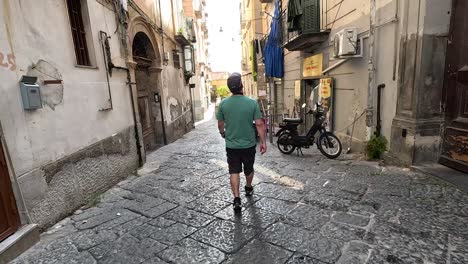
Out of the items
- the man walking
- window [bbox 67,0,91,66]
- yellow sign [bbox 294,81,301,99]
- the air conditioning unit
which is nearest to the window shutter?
the air conditioning unit

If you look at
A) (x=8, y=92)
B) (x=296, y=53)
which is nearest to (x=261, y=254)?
(x=8, y=92)

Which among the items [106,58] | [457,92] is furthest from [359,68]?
[106,58]

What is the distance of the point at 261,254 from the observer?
2.42 meters

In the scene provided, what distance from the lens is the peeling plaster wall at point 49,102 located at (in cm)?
278

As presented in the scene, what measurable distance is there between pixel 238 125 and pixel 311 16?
17.1ft

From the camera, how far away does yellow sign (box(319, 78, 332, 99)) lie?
22.7 ft

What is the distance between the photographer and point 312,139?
6.25m

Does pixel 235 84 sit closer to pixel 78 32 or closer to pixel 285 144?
pixel 78 32

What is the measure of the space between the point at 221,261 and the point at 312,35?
6.43 m

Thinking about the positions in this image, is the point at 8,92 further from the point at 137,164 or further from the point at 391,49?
the point at 391,49

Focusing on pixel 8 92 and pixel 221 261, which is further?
pixel 8 92

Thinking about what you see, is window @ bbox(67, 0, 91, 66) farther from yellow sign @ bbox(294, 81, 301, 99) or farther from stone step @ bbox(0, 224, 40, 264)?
yellow sign @ bbox(294, 81, 301, 99)

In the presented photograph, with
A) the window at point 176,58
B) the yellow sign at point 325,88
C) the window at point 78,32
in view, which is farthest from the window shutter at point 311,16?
the window at point 176,58

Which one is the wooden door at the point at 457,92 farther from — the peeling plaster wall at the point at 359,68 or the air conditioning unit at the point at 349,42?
the air conditioning unit at the point at 349,42
